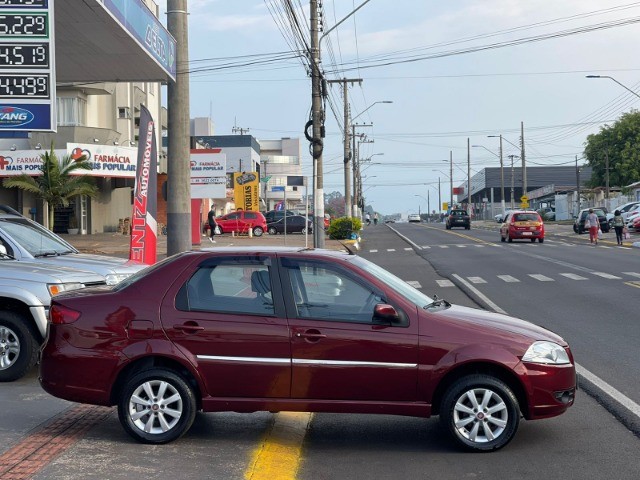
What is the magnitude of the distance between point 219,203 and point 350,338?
248 ft

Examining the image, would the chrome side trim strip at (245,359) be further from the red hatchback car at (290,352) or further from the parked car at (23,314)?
the parked car at (23,314)

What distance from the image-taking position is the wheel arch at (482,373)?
6914 millimetres

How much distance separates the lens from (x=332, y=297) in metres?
7.12

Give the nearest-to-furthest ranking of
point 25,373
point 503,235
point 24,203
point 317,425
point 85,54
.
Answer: point 317,425, point 25,373, point 85,54, point 24,203, point 503,235

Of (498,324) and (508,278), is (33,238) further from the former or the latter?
(508,278)

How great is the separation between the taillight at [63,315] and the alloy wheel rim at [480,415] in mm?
3181

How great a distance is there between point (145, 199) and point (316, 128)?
464 inches

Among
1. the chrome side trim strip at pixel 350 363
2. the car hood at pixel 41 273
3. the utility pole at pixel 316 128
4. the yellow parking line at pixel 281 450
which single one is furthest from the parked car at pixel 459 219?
the chrome side trim strip at pixel 350 363

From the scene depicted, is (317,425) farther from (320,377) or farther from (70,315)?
(70,315)

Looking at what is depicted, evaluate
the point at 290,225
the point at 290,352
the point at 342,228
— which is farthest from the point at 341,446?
the point at 290,225

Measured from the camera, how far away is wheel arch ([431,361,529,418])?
Answer: 6.91m

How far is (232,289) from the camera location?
7.24 metres

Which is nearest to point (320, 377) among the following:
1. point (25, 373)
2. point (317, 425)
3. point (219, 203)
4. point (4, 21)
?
point (317, 425)

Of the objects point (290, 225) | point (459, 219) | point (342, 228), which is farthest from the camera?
point (459, 219)
